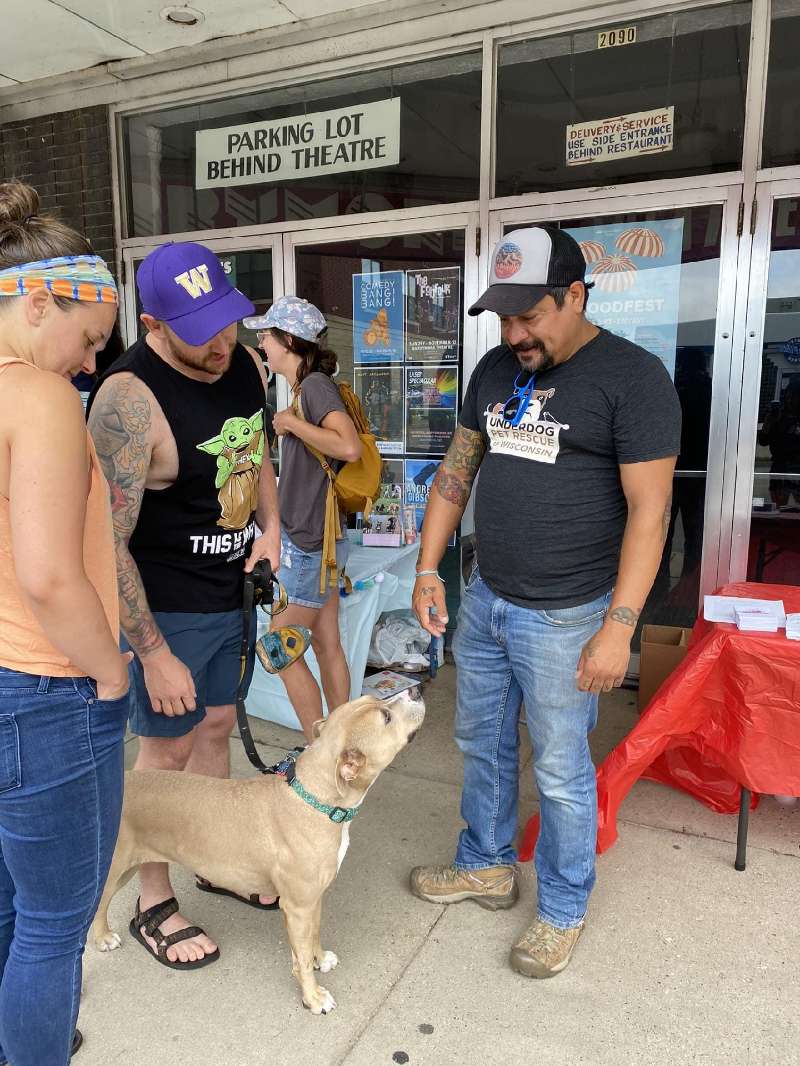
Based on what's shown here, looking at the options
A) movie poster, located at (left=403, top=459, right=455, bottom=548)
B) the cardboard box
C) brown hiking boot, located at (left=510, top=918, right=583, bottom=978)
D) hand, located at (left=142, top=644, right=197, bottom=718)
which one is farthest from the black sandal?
movie poster, located at (left=403, top=459, right=455, bottom=548)

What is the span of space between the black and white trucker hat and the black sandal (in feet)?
6.93

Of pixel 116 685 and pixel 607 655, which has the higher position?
pixel 116 685

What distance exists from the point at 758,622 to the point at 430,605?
1255 mm

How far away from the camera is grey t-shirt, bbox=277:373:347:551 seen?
3.27 m

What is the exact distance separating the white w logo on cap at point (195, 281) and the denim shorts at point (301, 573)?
61.0 inches

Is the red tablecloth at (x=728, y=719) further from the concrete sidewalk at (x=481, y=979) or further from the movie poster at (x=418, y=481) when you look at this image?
the movie poster at (x=418, y=481)

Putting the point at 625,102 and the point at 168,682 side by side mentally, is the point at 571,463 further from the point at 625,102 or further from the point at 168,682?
the point at 625,102

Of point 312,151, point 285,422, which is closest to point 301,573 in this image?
point 285,422

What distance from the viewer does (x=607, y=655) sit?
6.84 feet

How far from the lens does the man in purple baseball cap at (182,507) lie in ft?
6.41

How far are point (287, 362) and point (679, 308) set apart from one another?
91.8 inches

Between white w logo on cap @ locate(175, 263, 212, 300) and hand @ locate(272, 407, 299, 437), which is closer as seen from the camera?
white w logo on cap @ locate(175, 263, 212, 300)

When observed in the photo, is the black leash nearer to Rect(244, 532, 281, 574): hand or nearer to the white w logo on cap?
Rect(244, 532, 281, 574): hand

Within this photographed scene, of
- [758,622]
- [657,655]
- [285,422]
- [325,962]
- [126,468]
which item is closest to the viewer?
[126,468]
